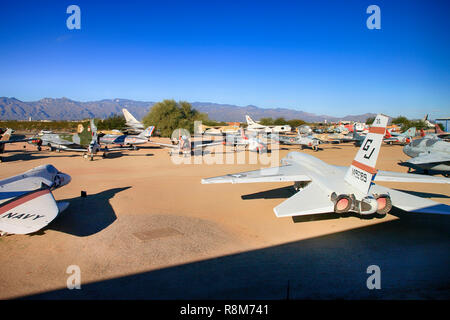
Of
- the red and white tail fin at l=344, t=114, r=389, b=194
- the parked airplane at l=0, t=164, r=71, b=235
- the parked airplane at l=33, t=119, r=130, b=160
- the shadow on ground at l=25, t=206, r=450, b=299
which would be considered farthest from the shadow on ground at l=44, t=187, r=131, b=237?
the parked airplane at l=33, t=119, r=130, b=160

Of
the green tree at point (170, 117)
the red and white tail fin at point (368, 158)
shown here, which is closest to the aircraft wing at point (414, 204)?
the red and white tail fin at point (368, 158)

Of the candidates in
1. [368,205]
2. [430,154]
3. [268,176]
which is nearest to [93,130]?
[268,176]

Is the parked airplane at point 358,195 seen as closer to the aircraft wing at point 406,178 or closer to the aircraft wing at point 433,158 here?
the aircraft wing at point 406,178

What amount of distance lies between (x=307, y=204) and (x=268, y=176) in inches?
105

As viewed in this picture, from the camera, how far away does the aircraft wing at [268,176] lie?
1083cm

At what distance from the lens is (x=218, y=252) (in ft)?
25.8

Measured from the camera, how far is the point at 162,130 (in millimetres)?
56969

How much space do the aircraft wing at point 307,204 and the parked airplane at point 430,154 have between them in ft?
42.3

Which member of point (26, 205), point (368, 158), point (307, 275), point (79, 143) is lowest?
point (307, 275)

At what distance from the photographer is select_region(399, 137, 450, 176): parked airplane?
18.1 m

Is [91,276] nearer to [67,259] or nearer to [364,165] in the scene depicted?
[67,259]

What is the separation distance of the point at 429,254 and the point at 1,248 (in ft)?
43.2

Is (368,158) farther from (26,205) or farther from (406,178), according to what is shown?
(26,205)
